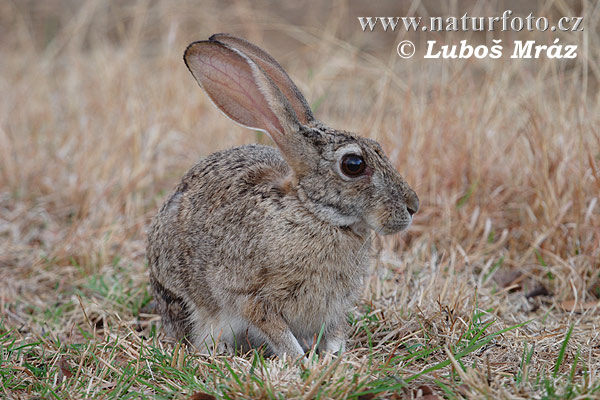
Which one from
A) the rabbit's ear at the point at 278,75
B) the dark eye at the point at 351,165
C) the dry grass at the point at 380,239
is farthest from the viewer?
the rabbit's ear at the point at 278,75

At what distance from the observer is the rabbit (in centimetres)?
358

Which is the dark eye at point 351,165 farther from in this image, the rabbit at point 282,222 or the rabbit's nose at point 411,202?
the rabbit's nose at point 411,202

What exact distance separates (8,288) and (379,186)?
270 centimetres

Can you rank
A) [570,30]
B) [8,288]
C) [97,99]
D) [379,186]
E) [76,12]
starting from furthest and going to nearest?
[76,12], [97,99], [570,30], [8,288], [379,186]

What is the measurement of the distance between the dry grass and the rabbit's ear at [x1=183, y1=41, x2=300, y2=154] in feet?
3.69

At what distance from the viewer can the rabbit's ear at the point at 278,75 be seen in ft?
12.5

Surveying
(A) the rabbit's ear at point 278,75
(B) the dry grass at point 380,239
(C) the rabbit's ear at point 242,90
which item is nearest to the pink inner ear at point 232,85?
(C) the rabbit's ear at point 242,90

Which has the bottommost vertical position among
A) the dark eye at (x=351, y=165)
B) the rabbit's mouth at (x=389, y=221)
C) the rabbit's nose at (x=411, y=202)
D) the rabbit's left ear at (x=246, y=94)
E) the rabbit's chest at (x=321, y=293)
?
the rabbit's chest at (x=321, y=293)

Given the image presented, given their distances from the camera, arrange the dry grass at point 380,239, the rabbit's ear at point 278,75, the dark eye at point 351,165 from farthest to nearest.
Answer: the rabbit's ear at point 278,75 < the dark eye at point 351,165 < the dry grass at point 380,239

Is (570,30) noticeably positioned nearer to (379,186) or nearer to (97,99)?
(379,186)

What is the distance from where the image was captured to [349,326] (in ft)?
13.4

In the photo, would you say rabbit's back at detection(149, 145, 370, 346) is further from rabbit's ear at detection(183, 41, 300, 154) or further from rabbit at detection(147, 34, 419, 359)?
rabbit's ear at detection(183, 41, 300, 154)

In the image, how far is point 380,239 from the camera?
5148mm

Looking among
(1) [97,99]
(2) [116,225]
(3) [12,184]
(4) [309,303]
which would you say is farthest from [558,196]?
(1) [97,99]
